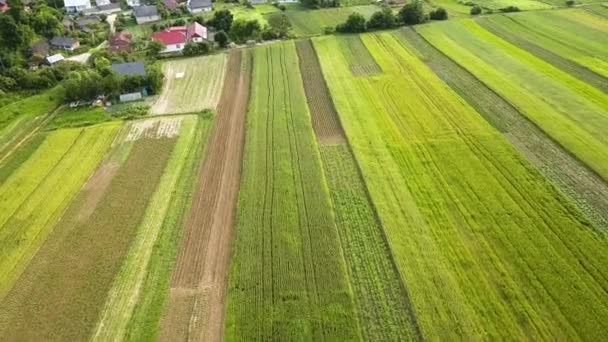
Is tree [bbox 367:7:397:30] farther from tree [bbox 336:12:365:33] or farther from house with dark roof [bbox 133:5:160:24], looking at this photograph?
house with dark roof [bbox 133:5:160:24]

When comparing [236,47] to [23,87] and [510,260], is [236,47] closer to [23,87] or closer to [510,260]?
[23,87]

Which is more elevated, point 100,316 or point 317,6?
point 317,6

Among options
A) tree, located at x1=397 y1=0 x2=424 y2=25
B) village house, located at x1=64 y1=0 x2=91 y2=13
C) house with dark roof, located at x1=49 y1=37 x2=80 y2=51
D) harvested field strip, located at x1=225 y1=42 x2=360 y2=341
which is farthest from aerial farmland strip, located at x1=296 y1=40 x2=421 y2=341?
village house, located at x1=64 y1=0 x2=91 y2=13

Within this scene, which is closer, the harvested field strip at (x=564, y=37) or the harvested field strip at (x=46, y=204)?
the harvested field strip at (x=46, y=204)

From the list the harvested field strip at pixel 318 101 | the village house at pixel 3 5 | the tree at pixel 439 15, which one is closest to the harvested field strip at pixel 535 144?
the harvested field strip at pixel 318 101

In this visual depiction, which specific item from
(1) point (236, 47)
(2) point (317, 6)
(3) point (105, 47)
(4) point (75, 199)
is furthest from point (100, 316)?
(2) point (317, 6)

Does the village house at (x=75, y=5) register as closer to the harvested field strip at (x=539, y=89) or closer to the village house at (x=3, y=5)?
the village house at (x=3, y=5)
